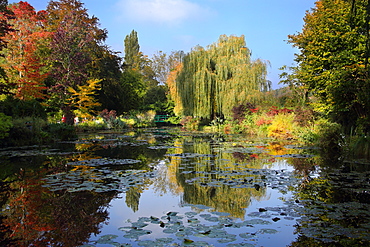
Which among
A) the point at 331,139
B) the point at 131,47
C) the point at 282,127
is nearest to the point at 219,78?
the point at 282,127

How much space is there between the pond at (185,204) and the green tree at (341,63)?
13.6 feet

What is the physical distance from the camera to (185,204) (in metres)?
4.51

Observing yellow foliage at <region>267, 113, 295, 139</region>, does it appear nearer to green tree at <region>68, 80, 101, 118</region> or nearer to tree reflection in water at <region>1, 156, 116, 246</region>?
tree reflection in water at <region>1, 156, 116, 246</region>

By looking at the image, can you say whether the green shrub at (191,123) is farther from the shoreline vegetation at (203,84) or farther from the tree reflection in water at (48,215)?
the tree reflection in water at (48,215)

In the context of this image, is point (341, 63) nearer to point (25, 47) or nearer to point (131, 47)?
point (25, 47)

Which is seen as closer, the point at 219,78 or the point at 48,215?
the point at 48,215

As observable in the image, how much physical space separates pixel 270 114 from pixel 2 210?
56.1ft

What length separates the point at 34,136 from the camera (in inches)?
522

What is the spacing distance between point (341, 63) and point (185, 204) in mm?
10379

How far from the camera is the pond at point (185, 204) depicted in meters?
3.19

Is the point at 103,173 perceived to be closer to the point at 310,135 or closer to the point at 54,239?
the point at 54,239

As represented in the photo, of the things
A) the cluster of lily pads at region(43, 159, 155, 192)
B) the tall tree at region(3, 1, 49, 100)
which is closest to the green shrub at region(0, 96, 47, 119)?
the tall tree at region(3, 1, 49, 100)

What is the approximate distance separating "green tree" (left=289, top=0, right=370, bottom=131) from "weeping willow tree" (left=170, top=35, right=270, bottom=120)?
20.0 feet

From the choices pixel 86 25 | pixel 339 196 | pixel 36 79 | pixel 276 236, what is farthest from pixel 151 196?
pixel 86 25
